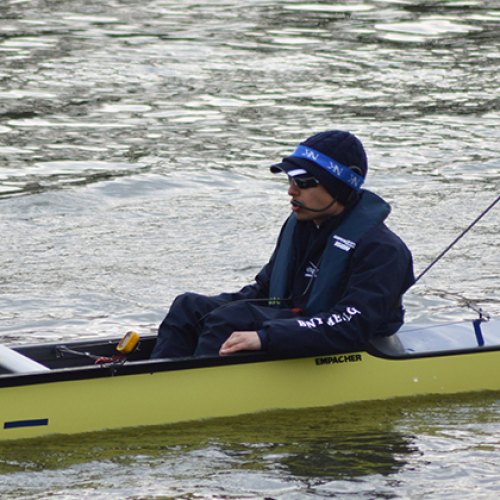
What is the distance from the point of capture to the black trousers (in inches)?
295

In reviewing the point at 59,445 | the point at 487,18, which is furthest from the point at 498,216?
the point at 487,18

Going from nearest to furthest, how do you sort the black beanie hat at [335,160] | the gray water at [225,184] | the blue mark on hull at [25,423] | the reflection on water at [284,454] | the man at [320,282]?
the reflection on water at [284,454] < the blue mark on hull at [25,423] < the gray water at [225,184] < the man at [320,282] < the black beanie hat at [335,160]

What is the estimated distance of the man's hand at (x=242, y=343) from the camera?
727 cm

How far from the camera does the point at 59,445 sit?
7.23m

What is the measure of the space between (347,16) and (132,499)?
1674 cm

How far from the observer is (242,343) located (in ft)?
23.9

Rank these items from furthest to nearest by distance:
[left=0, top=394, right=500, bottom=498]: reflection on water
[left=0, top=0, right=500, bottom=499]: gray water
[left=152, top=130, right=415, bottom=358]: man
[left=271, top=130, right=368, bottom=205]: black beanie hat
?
[left=271, top=130, right=368, bottom=205]: black beanie hat → [left=152, top=130, right=415, bottom=358]: man → [left=0, top=0, right=500, bottom=499]: gray water → [left=0, top=394, right=500, bottom=498]: reflection on water

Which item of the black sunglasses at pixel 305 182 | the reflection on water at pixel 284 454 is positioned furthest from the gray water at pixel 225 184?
the black sunglasses at pixel 305 182

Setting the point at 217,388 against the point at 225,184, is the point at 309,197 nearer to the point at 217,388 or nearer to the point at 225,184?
the point at 217,388

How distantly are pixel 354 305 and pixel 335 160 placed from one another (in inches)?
29.9

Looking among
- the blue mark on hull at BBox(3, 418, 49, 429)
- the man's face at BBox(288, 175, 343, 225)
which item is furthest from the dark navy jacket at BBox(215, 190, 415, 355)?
the blue mark on hull at BBox(3, 418, 49, 429)

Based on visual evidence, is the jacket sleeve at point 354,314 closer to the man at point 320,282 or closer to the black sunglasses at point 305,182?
the man at point 320,282

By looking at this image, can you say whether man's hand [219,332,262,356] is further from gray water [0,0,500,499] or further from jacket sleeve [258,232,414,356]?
gray water [0,0,500,499]

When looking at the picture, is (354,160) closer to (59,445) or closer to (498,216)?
(59,445)
